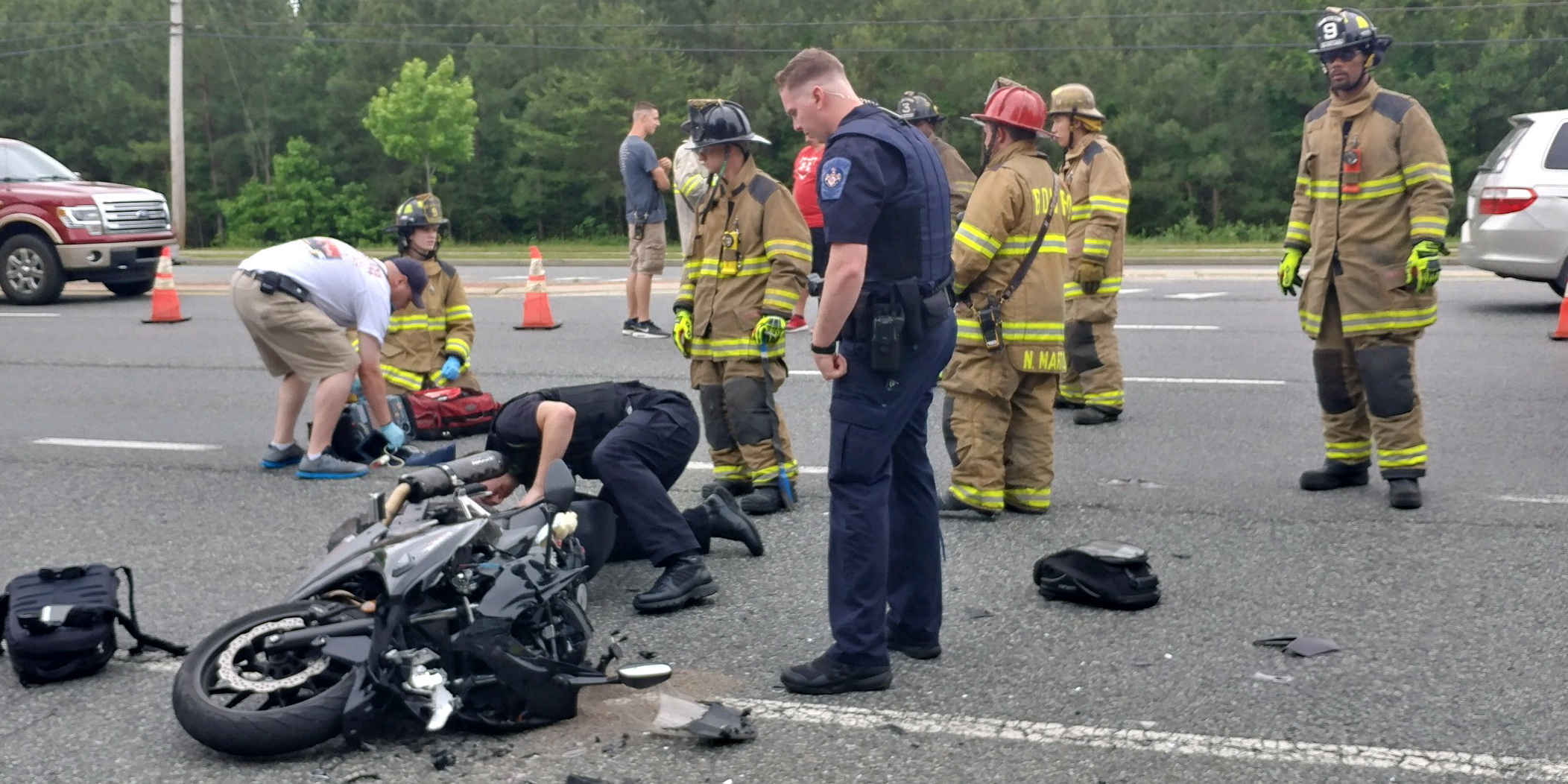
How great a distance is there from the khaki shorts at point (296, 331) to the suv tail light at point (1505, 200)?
1028 cm

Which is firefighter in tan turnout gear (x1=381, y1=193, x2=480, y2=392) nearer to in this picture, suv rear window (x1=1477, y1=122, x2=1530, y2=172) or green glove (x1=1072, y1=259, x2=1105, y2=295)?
green glove (x1=1072, y1=259, x2=1105, y2=295)

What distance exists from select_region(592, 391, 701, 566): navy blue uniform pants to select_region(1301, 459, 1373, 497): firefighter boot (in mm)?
3264

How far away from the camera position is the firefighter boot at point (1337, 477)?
7496mm

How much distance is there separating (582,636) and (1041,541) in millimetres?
2672

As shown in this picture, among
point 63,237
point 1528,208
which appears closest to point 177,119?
point 63,237

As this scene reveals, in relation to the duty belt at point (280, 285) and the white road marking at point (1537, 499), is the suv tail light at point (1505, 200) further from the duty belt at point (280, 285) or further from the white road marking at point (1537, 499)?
the duty belt at point (280, 285)

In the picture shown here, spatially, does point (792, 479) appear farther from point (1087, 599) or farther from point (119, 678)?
point (119, 678)

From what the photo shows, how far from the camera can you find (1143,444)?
29.1 ft

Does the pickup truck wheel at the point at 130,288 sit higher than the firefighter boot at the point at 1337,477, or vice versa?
the firefighter boot at the point at 1337,477

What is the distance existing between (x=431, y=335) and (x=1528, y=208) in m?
9.65

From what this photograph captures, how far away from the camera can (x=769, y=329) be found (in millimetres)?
6906

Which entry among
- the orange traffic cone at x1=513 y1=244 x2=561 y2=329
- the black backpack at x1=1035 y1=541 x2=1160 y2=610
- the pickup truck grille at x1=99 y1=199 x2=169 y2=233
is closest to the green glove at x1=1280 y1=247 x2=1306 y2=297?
the black backpack at x1=1035 y1=541 x2=1160 y2=610

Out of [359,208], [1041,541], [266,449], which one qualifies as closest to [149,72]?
[359,208]

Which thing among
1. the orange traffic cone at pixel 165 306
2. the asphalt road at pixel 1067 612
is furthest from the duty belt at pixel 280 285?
the orange traffic cone at pixel 165 306
